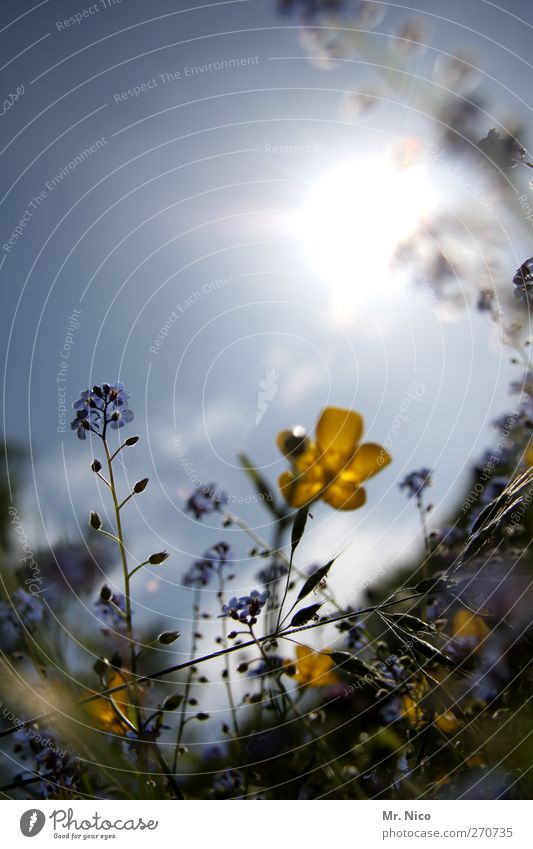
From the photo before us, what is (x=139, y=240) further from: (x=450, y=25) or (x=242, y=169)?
(x=450, y=25)

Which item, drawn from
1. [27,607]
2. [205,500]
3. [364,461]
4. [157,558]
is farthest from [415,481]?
[27,607]

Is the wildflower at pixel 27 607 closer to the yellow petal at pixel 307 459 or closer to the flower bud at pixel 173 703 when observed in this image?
the flower bud at pixel 173 703

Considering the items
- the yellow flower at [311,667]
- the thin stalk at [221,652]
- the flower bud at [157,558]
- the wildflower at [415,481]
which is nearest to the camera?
the thin stalk at [221,652]

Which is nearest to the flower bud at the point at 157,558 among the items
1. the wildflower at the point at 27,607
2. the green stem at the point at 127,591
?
the green stem at the point at 127,591

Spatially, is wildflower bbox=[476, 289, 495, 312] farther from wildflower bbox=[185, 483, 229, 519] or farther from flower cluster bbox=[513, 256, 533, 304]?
wildflower bbox=[185, 483, 229, 519]
